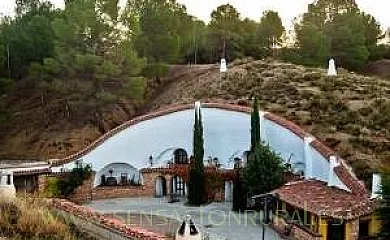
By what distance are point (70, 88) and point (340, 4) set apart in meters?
23.7

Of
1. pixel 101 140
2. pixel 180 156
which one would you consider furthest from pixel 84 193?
pixel 180 156

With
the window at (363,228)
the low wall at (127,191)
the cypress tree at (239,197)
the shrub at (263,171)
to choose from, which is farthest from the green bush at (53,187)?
the window at (363,228)

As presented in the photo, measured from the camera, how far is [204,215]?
2209cm

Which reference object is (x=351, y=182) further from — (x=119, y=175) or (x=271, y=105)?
(x=271, y=105)

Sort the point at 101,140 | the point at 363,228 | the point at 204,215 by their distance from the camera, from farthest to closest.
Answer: the point at 101,140
the point at 204,215
the point at 363,228

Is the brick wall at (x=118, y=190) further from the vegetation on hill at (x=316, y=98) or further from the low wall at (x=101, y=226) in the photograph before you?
the low wall at (x=101, y=226)

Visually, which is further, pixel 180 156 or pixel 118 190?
pixel 180 156

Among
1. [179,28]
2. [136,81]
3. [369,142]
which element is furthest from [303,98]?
[179,28]

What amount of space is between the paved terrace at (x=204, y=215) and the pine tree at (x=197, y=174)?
0.49 meters

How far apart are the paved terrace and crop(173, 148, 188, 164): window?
225 cm

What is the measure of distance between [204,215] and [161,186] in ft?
15.3

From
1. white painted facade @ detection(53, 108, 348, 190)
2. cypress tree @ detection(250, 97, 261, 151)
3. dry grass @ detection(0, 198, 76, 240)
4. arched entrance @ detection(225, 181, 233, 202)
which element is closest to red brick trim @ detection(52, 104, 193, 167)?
white painted facade @ detection(53, 108, 348, 190)

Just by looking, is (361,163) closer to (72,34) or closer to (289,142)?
(289,142)

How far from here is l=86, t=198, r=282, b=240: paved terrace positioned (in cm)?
1939
